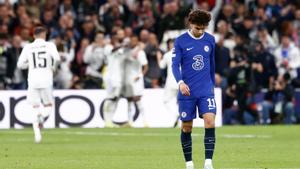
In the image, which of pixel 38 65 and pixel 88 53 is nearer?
pixel 38 65

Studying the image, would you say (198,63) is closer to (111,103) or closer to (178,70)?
(178,70)

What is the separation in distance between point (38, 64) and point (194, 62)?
338 inches

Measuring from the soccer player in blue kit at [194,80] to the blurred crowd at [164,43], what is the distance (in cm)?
1483

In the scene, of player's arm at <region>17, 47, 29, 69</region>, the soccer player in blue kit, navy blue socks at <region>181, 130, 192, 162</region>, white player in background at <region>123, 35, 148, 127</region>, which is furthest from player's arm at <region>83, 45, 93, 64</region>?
navy blue socks at <region>181, 130, 192, 162</region>

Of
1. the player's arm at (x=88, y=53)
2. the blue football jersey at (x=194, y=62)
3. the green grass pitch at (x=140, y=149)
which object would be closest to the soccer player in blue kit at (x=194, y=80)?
the blue football jersey at (x=194, y=62)

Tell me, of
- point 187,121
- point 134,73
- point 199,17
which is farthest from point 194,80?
point 134,73

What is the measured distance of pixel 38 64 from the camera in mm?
24328

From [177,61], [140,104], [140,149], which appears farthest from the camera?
[140,104]

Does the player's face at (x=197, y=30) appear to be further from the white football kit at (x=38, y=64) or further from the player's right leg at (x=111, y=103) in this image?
the player's right leg at (x=111, y=103)

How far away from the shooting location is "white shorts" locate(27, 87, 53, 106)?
79.4 feet

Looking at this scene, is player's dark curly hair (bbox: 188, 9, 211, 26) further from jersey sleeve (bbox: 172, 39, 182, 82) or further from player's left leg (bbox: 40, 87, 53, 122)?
player's left leg (bbox: 40, 87, 53, 122)

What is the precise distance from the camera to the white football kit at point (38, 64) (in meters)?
24.2

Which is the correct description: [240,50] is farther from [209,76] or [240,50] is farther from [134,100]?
[209,76]

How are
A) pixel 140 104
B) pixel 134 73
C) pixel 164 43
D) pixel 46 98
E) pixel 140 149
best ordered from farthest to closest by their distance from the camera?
pixel 164 43
pixel 134 73
pixel 140 104
pixel 46 98
pixel 140 149
